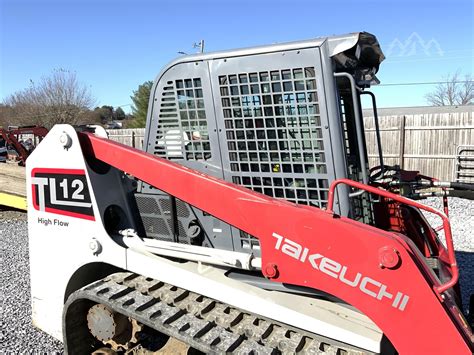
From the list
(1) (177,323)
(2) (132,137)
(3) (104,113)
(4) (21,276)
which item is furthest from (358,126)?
(3) (104,113)

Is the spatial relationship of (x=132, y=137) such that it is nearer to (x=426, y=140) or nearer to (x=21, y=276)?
(x=426, y=140)

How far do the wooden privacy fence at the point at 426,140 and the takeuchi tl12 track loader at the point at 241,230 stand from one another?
9.95 m

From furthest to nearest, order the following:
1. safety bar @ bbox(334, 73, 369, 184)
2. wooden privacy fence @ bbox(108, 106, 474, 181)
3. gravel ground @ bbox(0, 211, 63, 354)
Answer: wooden privacy fence @ bbox(108, 106, 474, 181), gravel ground @ bbox(0, 211, 63, 354), safety bar @ bbox(334, 73, 369, 184)

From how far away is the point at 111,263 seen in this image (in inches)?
114

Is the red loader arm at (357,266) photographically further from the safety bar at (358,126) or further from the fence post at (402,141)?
the fence post at (402,141)

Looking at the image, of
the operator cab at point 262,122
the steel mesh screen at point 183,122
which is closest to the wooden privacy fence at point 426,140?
the operator cab at point 262,122

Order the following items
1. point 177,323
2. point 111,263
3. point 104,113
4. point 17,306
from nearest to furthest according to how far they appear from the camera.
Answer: point 177,323 < point 111,263 < point 17,306 < point 104,113

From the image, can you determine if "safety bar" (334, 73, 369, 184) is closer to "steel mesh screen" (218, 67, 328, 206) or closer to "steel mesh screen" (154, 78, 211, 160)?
"steel mesh screen" (218, 67, 328, 206)

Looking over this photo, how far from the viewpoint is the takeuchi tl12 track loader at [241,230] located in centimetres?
208

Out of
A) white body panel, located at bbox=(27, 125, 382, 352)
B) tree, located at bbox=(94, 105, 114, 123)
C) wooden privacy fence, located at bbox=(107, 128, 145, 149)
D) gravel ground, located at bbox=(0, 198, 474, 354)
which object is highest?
tree, located at bbox=(94, 105, 114, 123)

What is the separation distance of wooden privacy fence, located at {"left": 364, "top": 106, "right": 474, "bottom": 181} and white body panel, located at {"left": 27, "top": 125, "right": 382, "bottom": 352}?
11.0m

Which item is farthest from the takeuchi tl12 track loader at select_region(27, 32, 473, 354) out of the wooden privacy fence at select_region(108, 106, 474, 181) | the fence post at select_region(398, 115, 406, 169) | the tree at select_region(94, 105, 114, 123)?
the tree at select_region(94, 105, 114, 123)

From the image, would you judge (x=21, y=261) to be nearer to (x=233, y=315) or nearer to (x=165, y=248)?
(x=165, y=248)

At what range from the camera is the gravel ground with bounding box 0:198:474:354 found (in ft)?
12.4
